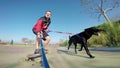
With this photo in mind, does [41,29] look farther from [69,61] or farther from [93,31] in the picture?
[93,31]

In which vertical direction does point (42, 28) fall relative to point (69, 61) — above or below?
above

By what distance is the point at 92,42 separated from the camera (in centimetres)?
2912

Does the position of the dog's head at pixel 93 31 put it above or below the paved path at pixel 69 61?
above

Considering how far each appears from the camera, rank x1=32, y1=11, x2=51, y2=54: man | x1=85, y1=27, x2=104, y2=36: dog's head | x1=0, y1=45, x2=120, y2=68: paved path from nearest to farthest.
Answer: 1. x1=0, y1=45, x2=120, y2=68: paved path
2. x1=32, y1=11, x2=51, y2=54: man
3. x1=85, y1=27, x2=104, y2=36: dog's head

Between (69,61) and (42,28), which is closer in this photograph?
(69,61)

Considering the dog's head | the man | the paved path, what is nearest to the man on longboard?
the man

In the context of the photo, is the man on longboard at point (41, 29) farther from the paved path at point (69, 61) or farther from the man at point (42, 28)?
the paved path at point (69, 61)

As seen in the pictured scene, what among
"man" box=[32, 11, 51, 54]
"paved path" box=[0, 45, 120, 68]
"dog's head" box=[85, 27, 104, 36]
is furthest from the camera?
"dog's head" box=[85, 27, 104, 36]

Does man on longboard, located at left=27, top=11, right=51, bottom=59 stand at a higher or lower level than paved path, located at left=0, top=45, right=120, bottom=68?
higher

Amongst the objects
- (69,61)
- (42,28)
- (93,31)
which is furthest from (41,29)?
(93,31)

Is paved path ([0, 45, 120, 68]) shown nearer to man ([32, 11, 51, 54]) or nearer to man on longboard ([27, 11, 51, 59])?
man on longboard ([27, 11, 51, 59])

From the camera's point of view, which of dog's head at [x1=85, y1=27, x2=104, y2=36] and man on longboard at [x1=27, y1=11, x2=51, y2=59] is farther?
dog's head at [x1=85, y1=27, x2=104, y2=36]

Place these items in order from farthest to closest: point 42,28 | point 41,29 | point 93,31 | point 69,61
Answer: point 93,31
point 42,28
point 41,29
point 69,61

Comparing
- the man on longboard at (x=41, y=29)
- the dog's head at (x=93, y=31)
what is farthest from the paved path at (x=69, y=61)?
the dog's head at (x=93, y=31)
